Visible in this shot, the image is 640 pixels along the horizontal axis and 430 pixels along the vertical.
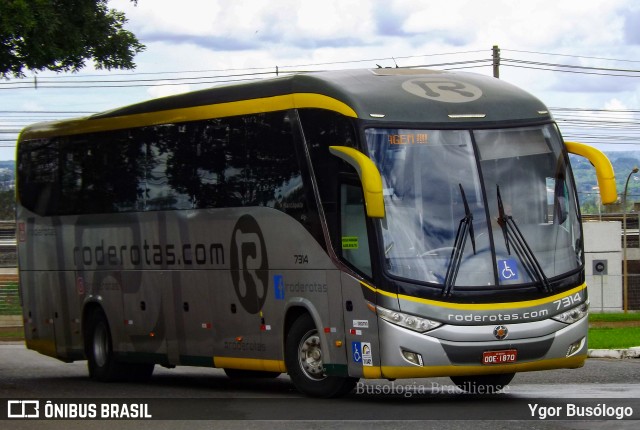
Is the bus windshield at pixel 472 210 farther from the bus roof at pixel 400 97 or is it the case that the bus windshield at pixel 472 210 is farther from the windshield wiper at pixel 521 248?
the bus roof at pixel 400 97

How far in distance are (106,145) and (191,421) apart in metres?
7.85

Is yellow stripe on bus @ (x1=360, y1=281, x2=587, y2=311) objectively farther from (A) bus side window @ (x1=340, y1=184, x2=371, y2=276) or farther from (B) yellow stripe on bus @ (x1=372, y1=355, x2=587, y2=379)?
(B) yellow stripe on bus @ (x1=372, y1=355, x2=587, y2=379)

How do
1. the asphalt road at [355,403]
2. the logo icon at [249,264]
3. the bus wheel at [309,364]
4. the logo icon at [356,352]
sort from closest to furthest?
the asphalt road at [355,403]
the logo icon at [356,352]
the bus wheel at [309,364]
the logo icon at [249,264]

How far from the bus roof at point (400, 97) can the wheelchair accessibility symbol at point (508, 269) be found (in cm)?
161

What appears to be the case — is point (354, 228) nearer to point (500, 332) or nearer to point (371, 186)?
point (371, 186)

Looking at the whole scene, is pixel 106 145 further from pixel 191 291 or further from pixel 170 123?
pixel 191 291

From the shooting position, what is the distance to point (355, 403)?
14.5m

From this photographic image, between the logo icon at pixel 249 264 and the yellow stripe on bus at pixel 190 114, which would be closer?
the yellow stripe on bus at pixel 190 114

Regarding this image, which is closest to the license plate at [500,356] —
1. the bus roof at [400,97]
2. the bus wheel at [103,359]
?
the bus roof at [400,97]

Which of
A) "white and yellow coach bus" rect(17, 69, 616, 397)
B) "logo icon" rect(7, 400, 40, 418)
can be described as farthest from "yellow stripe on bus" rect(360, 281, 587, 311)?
"logo icon" rect(7, 400, 40, 418)

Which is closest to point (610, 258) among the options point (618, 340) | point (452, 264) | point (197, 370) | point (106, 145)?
point (618, 340)

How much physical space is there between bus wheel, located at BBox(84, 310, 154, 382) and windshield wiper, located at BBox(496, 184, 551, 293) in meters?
8.05

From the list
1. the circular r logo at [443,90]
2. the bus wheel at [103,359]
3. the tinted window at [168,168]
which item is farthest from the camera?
the bus wheel at [103,359]

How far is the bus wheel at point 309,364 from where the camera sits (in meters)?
15.1
